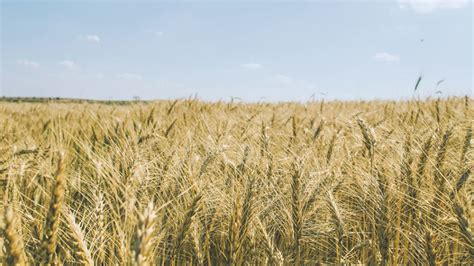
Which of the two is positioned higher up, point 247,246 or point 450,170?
point 450,170

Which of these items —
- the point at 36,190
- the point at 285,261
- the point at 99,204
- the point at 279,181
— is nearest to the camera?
the point at 99,204

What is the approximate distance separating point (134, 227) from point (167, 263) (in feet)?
1.62

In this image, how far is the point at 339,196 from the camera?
1.88 m

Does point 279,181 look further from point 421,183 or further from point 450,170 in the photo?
point 450,170

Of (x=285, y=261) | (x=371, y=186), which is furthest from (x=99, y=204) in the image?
(x=371, y=186)

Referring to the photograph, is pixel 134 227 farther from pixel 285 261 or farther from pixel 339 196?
pixel 339 196

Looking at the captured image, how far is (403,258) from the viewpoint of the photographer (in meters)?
1.49

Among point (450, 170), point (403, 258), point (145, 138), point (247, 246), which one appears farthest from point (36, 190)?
point (450, 170)

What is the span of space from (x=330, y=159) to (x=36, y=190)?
135cm

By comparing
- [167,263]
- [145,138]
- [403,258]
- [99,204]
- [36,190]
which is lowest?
[167,263]

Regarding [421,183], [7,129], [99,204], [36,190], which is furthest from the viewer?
[7,129]

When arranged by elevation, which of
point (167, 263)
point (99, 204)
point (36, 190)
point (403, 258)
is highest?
point (99, 204)

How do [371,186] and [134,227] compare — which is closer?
[134,227]

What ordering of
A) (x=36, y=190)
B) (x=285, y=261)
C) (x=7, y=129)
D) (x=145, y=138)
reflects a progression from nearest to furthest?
(x=285, y=261) → (x=36, y=190) → (x=145, y=138) → (x=7, y=129)
